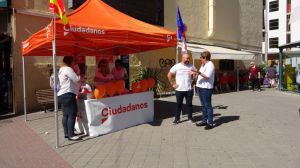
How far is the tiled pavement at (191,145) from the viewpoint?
205 inches

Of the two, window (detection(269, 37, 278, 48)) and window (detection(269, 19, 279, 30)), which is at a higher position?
window (detection(269, 19, 279, 30))

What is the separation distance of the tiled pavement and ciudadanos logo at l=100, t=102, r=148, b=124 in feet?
1.40

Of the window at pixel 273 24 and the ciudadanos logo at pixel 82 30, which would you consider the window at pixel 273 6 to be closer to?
the window at pixel 273 24

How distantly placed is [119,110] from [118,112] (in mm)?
57

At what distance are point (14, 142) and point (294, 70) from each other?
1402 cm

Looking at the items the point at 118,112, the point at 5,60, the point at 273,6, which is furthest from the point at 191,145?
the point at 273,6

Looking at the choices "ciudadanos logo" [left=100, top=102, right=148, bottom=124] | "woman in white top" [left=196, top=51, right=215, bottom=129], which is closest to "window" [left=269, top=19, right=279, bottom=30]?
"woman in white top" [left=196, top=51, right=215, bottom=129]

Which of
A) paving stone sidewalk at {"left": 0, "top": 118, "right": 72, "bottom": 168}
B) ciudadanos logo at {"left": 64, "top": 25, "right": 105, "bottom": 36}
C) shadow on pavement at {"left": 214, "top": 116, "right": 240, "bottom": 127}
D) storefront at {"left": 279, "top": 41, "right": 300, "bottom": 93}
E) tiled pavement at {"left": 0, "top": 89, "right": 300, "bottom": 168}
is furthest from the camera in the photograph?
storefront at {"left": 279, "top": 41, "right": 300, "bottom": 93}

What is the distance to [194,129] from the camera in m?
7.51

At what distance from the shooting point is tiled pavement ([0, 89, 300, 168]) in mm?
5211

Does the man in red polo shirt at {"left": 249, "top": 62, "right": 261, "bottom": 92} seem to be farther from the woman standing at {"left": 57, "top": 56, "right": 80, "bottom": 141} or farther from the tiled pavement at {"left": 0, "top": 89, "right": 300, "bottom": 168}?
the woman standing at {"left": 57, "top": 56, "right": 80, "bottom": 141}

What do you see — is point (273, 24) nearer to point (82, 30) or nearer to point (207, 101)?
point (207, 101)

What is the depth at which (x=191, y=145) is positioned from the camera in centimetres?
620

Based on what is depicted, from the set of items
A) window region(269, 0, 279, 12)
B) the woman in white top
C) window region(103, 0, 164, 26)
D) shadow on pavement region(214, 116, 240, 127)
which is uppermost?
window region(269, 0, 279, 12)
